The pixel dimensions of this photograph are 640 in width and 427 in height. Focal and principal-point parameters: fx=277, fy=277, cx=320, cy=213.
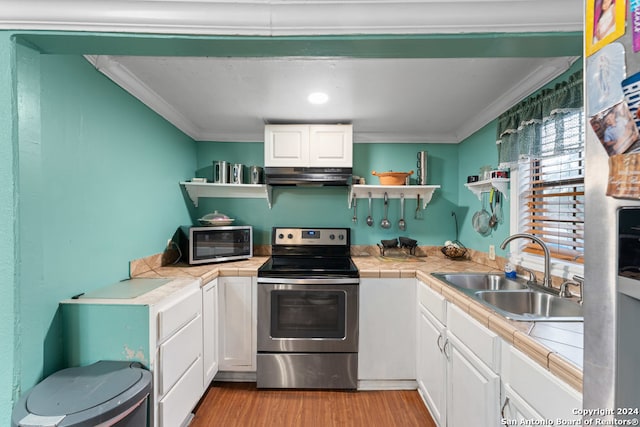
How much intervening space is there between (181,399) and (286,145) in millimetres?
1984

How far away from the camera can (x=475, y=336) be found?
1.29 metres

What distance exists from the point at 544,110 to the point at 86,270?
8.62 ft

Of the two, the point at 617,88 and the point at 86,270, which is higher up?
the point at 617,88

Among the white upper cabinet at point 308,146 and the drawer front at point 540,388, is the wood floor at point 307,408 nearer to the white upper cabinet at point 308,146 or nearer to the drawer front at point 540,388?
the drawer front at point 540,388

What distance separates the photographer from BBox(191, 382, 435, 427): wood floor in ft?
5.96

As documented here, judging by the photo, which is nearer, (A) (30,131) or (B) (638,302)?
(B) (638,302)

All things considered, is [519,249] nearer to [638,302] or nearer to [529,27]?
[529,27]

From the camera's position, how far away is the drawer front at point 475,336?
1.15 metres

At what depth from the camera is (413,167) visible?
286cm

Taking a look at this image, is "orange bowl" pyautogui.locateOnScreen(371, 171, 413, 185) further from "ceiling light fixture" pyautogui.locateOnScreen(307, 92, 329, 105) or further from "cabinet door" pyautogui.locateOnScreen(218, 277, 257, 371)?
"cabinet door" pyautogui.locateOnScreen(218, 277, 257, 371)

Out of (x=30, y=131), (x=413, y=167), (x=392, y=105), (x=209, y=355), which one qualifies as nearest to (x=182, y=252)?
(x=209, y=355)

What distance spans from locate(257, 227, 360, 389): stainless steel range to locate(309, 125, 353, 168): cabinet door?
3.30ft

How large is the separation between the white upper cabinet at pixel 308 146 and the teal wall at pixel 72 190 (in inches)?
36.0

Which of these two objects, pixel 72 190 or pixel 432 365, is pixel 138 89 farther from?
pixel 432 365
